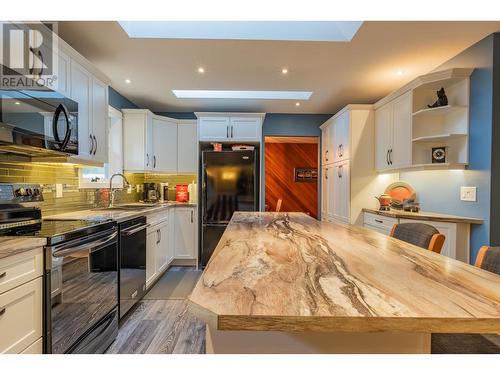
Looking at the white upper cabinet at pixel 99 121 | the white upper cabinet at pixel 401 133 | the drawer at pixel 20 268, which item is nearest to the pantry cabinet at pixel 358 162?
the white upper cabinet at pixel 401 133

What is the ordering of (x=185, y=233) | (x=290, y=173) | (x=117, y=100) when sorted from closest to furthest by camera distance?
(x=117, y=100) < (x=185, y=233) < (x=290, y=173)

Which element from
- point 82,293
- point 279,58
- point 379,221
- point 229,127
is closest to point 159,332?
point 82,293

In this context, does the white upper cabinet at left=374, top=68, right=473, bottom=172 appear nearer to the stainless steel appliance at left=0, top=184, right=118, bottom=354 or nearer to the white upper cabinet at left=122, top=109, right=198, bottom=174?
the white upper cabinet at left=122, top=109, right=198, bottom=174

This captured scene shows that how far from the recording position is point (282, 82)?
331 cm

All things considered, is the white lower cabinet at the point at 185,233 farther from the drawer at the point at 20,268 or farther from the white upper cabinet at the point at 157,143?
the drawer at the point at 20,268

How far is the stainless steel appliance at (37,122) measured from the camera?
58.1 inches

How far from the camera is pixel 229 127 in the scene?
4.10 metres

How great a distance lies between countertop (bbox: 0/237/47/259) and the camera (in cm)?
121

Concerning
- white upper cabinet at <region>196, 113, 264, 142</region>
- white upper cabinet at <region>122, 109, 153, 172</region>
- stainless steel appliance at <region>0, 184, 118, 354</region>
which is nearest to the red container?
white upper cabinet at <region>122, 109, 153, 172</region>

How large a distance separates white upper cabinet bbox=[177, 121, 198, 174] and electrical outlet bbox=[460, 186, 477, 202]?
3.36 m

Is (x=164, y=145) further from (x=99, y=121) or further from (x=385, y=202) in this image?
(x=385, y=202)

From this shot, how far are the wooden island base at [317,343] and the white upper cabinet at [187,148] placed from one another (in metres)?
3.69

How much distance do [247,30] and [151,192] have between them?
2862mm
